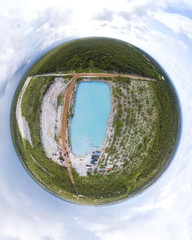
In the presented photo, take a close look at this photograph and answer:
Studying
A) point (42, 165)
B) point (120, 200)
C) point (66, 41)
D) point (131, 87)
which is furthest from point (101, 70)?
point (120, 200)

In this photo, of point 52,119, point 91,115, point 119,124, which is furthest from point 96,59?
point 52,119

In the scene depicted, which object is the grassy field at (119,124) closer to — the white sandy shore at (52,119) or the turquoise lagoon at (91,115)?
the white sandy shore at (52,119)

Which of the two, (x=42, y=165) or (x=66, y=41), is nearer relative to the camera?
(x=42, y=165)

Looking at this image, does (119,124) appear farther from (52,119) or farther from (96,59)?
(96,59)

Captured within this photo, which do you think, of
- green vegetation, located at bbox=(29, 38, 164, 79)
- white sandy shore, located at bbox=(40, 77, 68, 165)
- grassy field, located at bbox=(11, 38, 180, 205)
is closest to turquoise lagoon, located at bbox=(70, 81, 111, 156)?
grassy field, located at bbox=(11, 38, 180, 205)

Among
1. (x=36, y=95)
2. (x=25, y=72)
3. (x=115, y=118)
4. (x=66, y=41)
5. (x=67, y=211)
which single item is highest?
(x=66, y=41)

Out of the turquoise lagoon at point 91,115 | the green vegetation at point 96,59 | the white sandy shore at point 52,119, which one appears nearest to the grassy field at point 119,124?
the green vegetation at point 96,59

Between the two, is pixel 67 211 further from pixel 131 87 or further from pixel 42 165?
pixel 131 87
